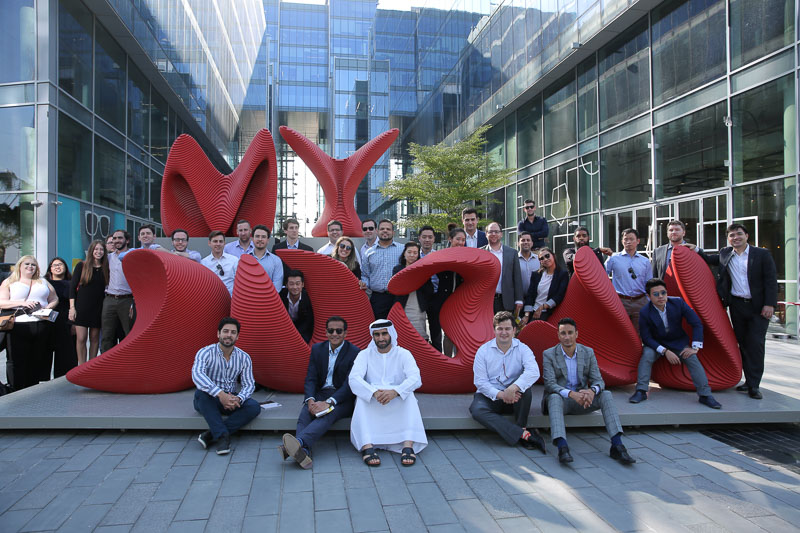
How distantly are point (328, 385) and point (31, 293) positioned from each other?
12.9ft

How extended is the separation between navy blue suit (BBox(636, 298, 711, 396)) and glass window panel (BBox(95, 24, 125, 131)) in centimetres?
1464

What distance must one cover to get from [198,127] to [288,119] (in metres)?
23.9

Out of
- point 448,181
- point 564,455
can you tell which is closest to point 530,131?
point 448,181

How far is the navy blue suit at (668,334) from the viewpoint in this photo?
5.31 metres

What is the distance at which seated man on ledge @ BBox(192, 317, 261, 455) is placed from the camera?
4.30 metres

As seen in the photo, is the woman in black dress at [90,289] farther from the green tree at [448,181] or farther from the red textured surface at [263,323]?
the green tree at [448,181]

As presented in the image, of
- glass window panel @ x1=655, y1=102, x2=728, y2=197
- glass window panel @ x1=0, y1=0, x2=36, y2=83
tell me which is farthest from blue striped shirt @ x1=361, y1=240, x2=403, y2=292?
glass window panel @ x1=0, y1=0, x2=36, y2=83

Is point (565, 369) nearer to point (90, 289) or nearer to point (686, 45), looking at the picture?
point (90, 289)

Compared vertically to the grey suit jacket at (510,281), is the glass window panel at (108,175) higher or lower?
higher

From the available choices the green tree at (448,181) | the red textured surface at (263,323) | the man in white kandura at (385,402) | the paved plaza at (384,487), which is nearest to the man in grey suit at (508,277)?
the paved plaza at (384,487)

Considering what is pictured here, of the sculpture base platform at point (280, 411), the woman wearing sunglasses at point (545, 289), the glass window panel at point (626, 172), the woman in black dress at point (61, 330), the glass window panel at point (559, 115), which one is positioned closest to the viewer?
the sculpture base platform at point (280, 411)

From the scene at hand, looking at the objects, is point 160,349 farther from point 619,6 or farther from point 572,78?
point 572,78

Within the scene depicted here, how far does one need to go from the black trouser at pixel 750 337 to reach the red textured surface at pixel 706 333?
0.08 meters

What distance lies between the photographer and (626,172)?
1415 cm
